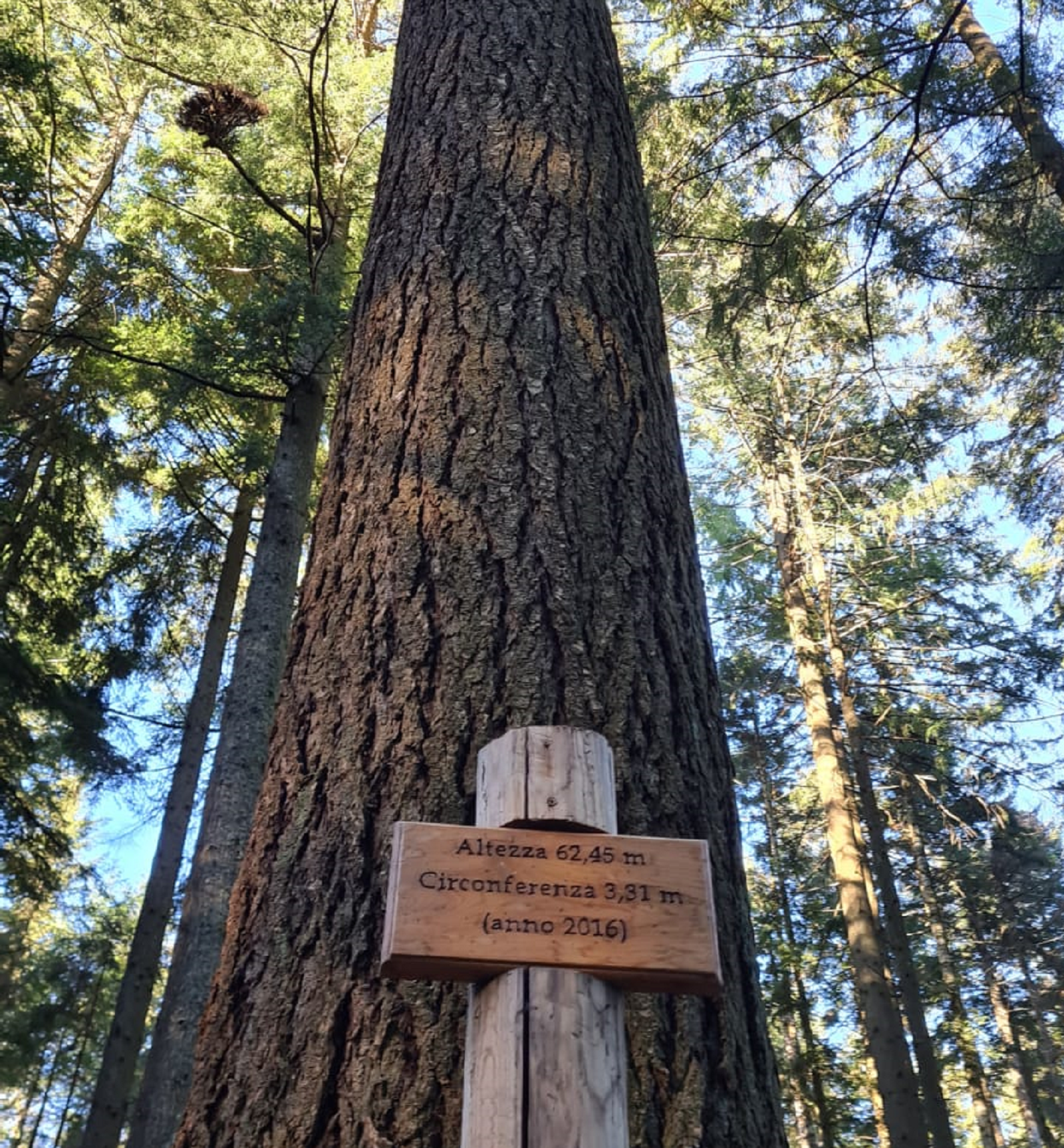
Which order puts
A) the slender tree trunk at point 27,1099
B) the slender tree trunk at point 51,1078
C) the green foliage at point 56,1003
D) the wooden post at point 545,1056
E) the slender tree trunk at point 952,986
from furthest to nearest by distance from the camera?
the slender tree trunk at point 27,1099 < the slender tree trunk at point 51,1078 < the slender tree trunk at point 952,986 < the green foliage at point 56,1003 < the wooden post at point 545,1056

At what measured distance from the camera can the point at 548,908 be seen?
4.09 ft

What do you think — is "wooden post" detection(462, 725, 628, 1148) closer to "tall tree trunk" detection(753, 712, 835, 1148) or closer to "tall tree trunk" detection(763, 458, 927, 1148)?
"tall tree trunk" detection(763, 458, 927, 1148)

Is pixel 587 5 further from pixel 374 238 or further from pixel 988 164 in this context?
pixel 988 164

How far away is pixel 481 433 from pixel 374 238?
1.03m

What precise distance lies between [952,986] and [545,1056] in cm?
1839

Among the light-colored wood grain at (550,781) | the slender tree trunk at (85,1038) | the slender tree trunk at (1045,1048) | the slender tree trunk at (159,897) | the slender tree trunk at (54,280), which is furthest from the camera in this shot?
the slender tree trunk at (85,1038)

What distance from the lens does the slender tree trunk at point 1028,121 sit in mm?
7648

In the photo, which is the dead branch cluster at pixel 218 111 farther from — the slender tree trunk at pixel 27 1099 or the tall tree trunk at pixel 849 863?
the slender tree trunk at pixel 27 1099

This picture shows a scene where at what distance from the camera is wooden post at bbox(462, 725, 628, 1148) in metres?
1.14

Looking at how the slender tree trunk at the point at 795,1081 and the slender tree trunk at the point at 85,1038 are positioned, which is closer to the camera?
the slender tree trunk at the point at 795,1081

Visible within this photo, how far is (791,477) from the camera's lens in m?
13.9

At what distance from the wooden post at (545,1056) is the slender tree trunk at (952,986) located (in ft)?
52.3

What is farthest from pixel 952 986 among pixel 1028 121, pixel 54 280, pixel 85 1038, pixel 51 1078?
pixel 51 1078

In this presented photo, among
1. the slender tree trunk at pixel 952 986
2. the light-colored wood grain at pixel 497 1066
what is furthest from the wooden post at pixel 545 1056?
the slender tree trunk at pixel 952 986
